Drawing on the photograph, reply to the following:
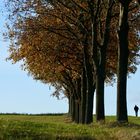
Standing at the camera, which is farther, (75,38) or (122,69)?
(75,38)

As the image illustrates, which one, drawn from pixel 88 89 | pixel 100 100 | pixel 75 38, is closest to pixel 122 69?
pixel 100 100

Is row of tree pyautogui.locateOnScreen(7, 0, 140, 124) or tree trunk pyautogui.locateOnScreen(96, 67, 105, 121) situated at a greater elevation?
row of tree pyautogui.locateOnScreen(7, 0, 140, 124)

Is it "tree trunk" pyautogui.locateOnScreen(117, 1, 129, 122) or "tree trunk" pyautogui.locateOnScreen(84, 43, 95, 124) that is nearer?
"tree trunk" pyautogui.locateOnScreen(117, 1, 129, 122)

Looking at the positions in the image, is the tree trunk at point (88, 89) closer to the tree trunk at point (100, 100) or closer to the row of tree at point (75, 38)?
the row of tree at point (75, 38)

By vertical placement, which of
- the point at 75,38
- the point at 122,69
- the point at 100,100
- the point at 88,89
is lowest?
the point at 100,100

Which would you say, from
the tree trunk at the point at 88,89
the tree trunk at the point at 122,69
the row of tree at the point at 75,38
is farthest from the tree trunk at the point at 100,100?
the tree trunk at the point at 122,69

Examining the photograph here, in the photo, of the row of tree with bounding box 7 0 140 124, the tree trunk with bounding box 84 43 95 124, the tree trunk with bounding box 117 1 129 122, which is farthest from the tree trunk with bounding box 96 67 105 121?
the tree trunk with bounding box 117 1 129 122

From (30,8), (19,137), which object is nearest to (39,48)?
(30,8)

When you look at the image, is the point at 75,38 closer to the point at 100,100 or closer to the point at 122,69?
the point at 100,100

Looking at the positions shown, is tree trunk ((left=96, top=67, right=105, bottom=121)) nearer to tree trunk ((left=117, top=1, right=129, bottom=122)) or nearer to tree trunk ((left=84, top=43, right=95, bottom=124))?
tree trunk ((left=84, top=43, right=95, bottom=124))

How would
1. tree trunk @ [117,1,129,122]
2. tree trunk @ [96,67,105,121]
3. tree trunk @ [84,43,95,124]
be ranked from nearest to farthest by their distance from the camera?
tree trunk @ [117,1,129,122] → tree trunk @ [96,67,105,121] → tree trunk @ [84,43,95,124]

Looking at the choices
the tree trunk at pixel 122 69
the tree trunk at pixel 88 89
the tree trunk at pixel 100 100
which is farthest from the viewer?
the tree trunk at pixel 88 89

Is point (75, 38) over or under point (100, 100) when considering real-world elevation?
over

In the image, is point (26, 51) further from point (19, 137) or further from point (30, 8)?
point (19, 137)
